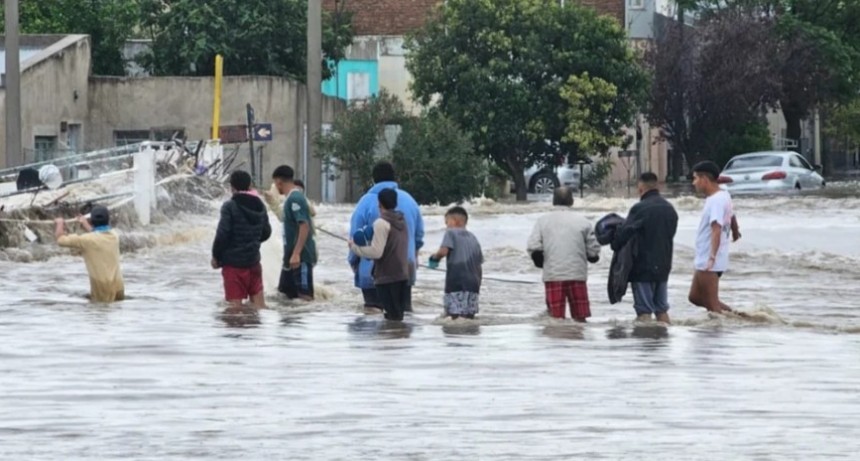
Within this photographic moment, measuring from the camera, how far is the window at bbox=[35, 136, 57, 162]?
44406mm

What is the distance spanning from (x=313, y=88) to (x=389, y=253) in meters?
20.5

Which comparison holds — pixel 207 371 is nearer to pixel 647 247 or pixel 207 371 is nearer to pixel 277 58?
pixel 647 247

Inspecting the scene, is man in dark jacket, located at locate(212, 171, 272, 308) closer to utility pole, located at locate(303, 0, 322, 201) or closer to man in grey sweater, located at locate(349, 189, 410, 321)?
man in grey sweater, located at locate(349, 189, 410, 321)

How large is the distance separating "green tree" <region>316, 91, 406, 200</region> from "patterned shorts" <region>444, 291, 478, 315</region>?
25647 mm

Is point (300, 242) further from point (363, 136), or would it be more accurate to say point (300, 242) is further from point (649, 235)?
point (363, 136)

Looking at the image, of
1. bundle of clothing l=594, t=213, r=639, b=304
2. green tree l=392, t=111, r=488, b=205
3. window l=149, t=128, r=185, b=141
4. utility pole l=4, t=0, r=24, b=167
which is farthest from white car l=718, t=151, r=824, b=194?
bundle of clothing l=594, t=213, r=639, b=304

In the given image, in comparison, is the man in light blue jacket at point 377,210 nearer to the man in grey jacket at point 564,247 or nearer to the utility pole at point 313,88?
the man in grey jacket at point 564,247

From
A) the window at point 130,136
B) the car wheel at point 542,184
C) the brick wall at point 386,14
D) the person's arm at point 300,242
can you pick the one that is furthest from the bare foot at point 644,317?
the brick wall at point 386,14

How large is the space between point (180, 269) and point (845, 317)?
10.1m

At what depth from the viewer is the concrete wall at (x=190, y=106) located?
50656mm

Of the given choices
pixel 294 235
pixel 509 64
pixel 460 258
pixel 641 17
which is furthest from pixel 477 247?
pixel 641 17

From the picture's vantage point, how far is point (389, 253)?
19344mm

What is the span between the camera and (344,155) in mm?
46062

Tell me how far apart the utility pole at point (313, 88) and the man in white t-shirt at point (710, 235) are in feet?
65.7
